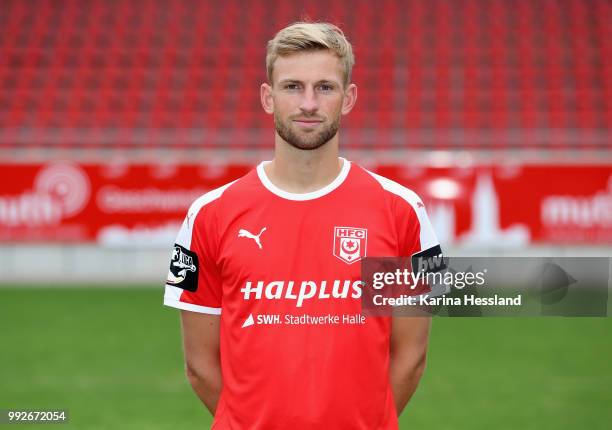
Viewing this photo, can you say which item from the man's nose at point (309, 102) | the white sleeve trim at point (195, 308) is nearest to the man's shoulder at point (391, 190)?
the man's nose at point (309, 102)

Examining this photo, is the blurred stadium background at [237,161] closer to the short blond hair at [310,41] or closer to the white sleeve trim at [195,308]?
the white sleeve trim at [195,308]

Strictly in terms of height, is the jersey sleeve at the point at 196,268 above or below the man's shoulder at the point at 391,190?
below

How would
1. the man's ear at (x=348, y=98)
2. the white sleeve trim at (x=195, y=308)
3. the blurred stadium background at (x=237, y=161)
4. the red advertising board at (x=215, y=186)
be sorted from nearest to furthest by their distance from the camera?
1. the man's ear at (x=348, y=98)
2. the white sleeve trim at (x=195, y=308)
3. the blurred stadium background at (x=237, y=161)
4. the red advertising board at (x=215, y=186)

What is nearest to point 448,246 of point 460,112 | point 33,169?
point 460,112

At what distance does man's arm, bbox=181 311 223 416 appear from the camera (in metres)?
2.46

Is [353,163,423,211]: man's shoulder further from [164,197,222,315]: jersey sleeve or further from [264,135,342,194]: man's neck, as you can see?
[164,197,222,315]: jersey sleeve

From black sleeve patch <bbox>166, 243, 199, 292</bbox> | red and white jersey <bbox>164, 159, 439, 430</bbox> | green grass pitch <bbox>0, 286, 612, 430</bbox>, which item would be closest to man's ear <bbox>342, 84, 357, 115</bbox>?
red and white jersey <bbox>164, 159, 439, 430</bbox>

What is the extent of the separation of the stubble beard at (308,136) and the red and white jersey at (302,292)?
4.7 inches

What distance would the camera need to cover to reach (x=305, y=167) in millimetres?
2330

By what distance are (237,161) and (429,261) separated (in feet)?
31.9

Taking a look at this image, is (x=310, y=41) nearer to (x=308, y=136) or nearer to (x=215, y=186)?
(x=308, y=136)

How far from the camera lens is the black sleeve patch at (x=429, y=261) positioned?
93.4 inches

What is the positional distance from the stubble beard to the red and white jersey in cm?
12

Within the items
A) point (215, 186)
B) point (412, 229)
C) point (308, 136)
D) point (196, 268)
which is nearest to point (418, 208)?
point (412, 229)
